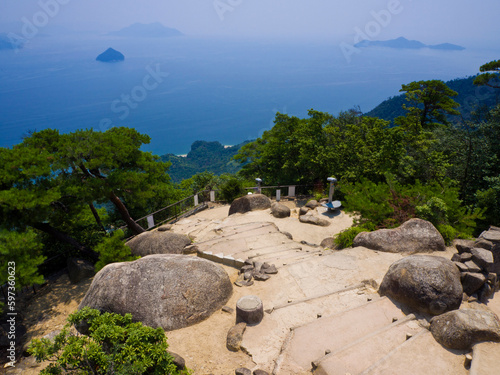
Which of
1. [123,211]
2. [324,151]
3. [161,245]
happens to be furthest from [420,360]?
[324,151]

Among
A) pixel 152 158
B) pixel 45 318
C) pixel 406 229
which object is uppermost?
pixel 152 158

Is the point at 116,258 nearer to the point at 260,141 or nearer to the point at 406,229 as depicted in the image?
the point at 406,229

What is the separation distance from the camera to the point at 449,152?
65.6ft

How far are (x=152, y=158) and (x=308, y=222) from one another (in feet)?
31.1

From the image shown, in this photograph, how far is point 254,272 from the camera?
32.6 feet

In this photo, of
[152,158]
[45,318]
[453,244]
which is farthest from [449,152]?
[45,318]

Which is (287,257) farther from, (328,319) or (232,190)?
(232,190)

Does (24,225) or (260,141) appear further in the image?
(260,141)

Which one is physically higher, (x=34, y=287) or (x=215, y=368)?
(x=215, y=368)

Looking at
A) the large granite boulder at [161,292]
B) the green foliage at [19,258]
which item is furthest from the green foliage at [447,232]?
Answer: the green foliage at [19,258]

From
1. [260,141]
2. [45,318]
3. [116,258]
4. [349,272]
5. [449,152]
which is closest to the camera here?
[349,272]

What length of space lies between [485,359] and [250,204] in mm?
13087

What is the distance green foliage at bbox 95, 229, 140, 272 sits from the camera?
1115 centimetres

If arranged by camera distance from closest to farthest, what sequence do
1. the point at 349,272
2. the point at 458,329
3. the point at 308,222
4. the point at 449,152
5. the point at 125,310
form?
the point at 458,329, the point at 125,310, the point at 349,272, the point at 308,222, the point at 449,152
